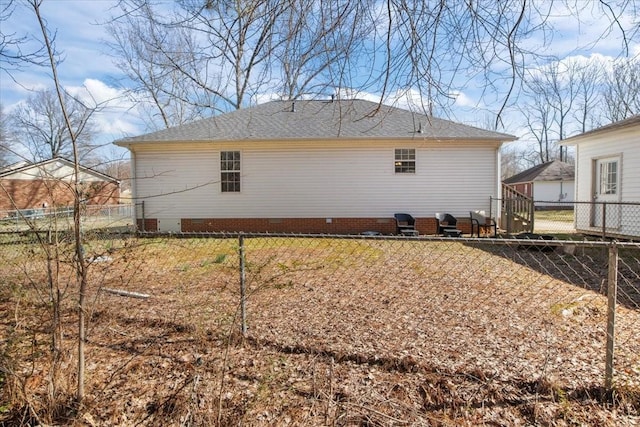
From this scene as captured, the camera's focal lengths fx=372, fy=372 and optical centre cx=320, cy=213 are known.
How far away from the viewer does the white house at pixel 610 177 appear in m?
9.55

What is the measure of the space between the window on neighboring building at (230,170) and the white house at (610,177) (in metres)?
10.3

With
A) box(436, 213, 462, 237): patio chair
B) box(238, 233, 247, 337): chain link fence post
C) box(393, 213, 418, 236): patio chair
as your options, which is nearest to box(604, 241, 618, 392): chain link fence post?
box(238, 233, 247, 337): chain link fence post

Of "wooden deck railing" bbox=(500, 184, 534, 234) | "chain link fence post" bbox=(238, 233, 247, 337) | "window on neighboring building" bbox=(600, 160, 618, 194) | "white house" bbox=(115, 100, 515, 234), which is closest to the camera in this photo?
"chain link fence post" bbox=(238, 233, 247, 337)

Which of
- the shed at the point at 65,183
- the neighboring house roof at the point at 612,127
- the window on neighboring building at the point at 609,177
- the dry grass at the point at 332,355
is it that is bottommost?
the dry grass at the point at 332,355

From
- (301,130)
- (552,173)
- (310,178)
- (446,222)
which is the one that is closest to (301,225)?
(310,178)

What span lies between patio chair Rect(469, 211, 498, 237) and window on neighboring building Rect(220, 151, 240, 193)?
25.0 feet

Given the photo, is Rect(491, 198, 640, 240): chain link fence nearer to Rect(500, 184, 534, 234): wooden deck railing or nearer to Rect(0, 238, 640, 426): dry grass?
Rect(500, 184, 534, 234): wooden deck railing

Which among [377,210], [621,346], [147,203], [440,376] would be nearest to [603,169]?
[377,210]

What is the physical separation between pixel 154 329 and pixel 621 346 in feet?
14.2

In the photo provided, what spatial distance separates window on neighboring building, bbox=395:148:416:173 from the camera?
12.2m

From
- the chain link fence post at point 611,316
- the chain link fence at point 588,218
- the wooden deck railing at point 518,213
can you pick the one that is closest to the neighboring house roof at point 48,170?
the chain link fence post at point 611,316

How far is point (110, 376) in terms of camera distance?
2838mm

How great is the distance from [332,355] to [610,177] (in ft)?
37.5

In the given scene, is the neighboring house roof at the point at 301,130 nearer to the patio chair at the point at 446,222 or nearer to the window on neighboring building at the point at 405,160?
the window on neighboring building at the point at 405,160
